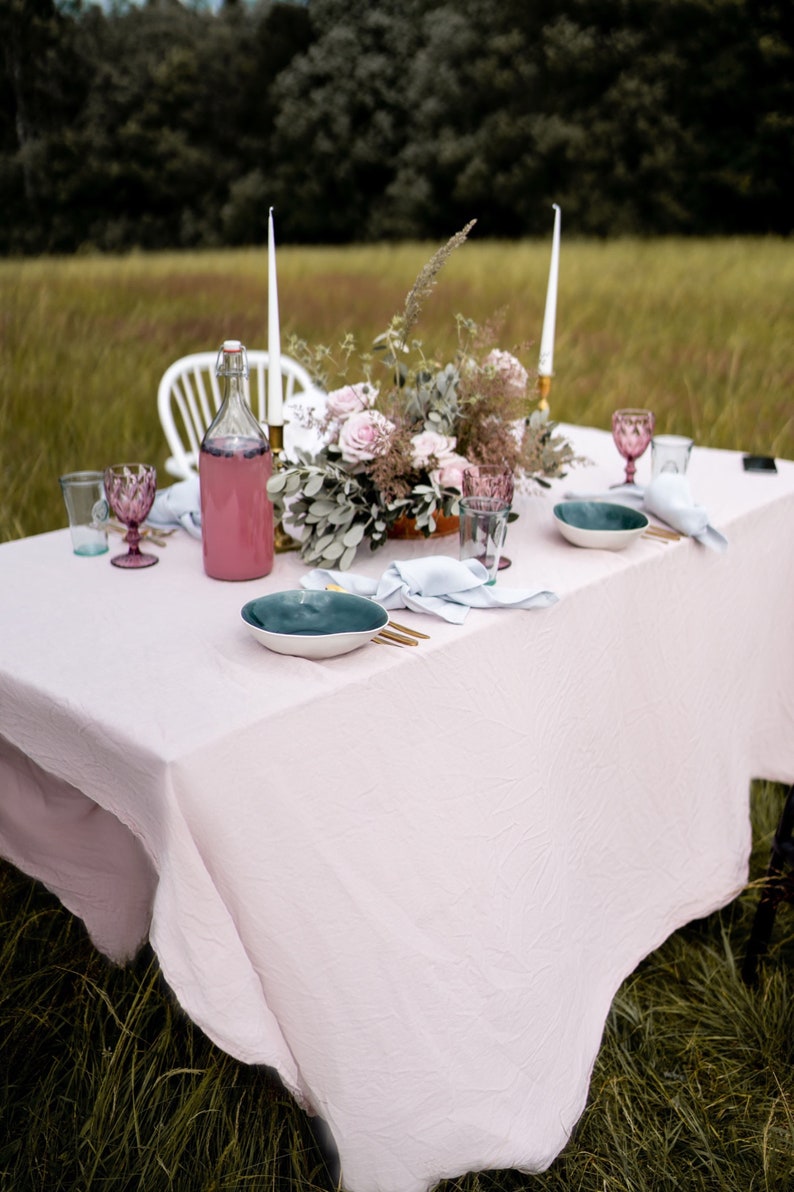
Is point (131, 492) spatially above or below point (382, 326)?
above

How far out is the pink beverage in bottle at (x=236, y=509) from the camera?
1296 millimetres

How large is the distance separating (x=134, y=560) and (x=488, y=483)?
524mm

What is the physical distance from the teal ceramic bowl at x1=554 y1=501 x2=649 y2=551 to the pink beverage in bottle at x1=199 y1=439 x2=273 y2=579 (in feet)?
1.59

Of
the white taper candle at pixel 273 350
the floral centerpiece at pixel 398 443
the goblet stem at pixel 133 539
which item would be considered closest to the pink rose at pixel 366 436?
the floral centerpiece at pixel 398 443

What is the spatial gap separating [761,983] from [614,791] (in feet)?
1.72

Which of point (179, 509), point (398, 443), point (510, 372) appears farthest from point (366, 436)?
point (179, 509)

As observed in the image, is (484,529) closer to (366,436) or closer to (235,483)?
(366,436)

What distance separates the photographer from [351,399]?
4.65 feet

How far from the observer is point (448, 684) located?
119cm

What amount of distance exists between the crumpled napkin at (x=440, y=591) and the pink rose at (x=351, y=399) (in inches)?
10.1

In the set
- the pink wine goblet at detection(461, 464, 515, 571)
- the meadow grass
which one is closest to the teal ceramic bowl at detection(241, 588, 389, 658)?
the pink wine goblet at detection(461, 464, 515, 571)

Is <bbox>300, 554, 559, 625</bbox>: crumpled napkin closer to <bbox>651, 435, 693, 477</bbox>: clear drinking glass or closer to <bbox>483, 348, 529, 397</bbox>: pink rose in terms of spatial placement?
<bbox>483, 348, 529, 397</bbox>: pink rose

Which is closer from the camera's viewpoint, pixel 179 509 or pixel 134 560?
pixel 134 560

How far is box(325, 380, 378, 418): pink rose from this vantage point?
4.65 feet
